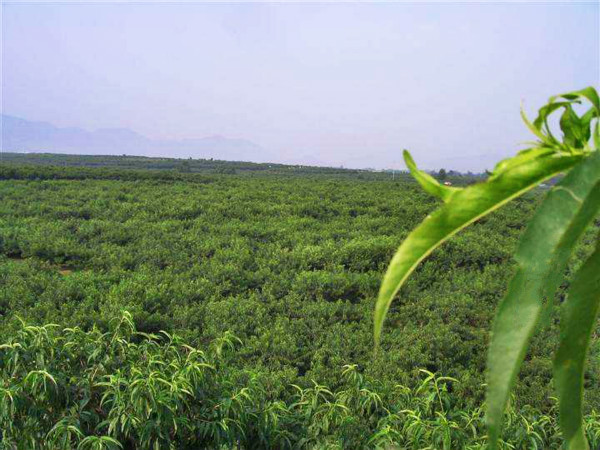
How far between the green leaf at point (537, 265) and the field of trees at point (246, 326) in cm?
41

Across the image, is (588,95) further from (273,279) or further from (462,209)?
(273,279)

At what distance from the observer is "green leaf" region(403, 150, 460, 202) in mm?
497

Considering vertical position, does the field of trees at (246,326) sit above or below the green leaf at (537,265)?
below

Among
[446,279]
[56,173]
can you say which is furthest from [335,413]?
[56,173]

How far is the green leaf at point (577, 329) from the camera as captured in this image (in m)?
0.48

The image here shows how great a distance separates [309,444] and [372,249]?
5.09m

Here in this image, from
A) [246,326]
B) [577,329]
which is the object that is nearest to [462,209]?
[577,329]

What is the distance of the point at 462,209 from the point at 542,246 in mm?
84

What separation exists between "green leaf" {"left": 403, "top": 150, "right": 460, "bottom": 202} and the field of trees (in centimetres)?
44

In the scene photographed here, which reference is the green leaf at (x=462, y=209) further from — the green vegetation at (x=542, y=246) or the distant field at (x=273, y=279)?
the distant field at (x=273, y=279)

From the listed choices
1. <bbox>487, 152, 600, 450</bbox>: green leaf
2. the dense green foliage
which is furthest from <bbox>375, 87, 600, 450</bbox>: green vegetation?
the dense green foliage

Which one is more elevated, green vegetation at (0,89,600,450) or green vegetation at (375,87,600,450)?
green vegetation at (375,87,600,450)

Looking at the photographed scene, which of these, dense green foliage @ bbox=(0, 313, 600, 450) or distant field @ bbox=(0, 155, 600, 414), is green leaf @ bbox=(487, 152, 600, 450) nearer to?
dense green foliage @ bbox=(0, 313, 600, 450)

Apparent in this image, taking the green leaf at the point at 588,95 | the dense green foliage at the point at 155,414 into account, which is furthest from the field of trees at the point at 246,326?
the green leaf at the point at 588,95
